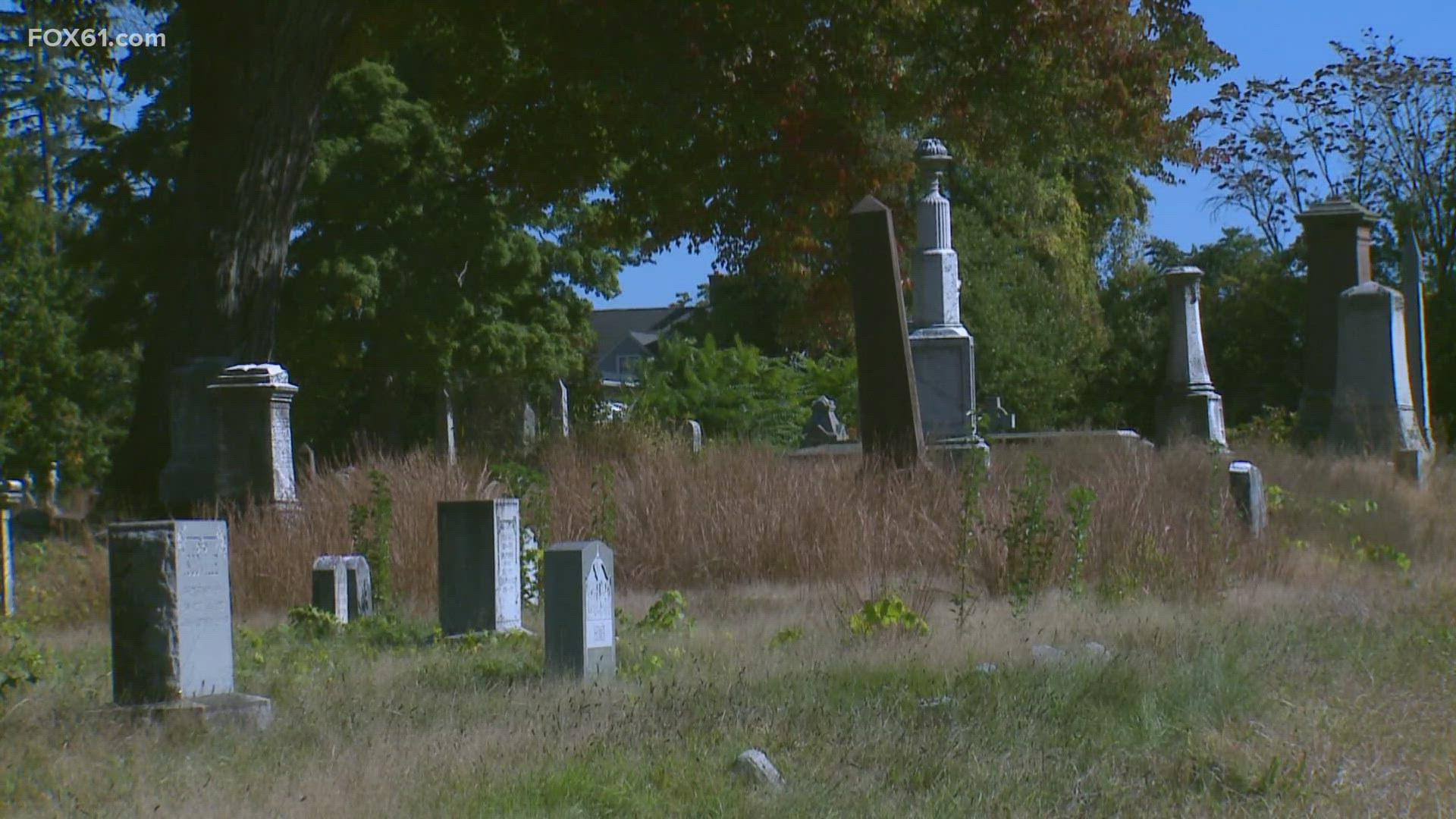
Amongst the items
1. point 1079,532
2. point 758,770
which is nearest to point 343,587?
point 1079,532

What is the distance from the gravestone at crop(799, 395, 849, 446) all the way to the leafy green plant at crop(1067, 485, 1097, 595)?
1250 centimetres

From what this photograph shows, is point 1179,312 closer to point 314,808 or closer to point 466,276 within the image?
point 466,276

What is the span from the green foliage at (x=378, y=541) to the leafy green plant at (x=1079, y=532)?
4.37 meters

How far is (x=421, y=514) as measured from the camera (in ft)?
39.3

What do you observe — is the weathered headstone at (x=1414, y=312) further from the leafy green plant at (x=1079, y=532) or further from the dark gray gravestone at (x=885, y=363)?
the leafy green plant at (x=1079, y=532)

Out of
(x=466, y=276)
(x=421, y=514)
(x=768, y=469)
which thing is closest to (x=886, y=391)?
(x=768, y=469)

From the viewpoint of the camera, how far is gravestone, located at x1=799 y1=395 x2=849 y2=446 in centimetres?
2336

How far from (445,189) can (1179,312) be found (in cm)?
1397

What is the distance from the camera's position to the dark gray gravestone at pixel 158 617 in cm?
650

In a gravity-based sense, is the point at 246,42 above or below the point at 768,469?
above

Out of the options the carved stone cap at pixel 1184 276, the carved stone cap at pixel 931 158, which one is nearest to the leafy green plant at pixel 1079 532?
the carved stone cap at pixel 931 158

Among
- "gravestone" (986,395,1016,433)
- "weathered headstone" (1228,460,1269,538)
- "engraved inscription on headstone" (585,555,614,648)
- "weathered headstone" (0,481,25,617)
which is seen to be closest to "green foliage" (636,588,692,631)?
"engraved inscription on headstone" (585,555,614,648)

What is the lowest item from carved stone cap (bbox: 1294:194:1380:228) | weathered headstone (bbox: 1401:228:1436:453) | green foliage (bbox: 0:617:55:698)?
green foliage (bbox: 0:617:55:698)

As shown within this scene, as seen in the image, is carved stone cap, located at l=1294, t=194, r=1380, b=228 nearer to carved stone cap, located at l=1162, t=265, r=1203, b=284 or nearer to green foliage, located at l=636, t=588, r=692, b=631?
carved stone cap, located at l=1162, t=265, r=1203, b=284
